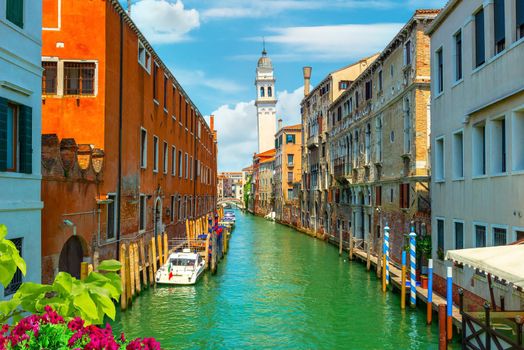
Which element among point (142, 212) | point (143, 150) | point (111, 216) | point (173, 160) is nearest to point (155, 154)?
point (143, 150)

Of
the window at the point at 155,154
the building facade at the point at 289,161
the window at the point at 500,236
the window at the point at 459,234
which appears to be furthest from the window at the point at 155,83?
the building facade at the point at 289,161

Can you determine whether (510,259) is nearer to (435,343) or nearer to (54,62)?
(435,343)

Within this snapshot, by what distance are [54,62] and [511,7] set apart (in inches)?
444

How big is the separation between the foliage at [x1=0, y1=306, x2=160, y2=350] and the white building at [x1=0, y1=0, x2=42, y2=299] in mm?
5570

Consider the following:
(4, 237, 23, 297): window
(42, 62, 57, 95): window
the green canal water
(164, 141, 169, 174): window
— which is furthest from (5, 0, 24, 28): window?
(164, 141, 169, 174): window

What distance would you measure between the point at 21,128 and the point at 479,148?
9.20m

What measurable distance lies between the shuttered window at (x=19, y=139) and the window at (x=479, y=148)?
8.99 metres

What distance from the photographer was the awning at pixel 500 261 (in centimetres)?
647

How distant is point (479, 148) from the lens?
1084 centimetres

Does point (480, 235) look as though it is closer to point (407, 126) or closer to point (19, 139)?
point (407, 126)

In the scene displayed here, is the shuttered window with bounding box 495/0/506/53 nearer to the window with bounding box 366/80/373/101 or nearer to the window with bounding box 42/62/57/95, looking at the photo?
the window with bounding box 42/62/57/95

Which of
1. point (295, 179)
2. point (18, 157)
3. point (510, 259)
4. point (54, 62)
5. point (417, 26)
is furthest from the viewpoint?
point (295, 179)

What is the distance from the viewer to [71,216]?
11164 millimetres

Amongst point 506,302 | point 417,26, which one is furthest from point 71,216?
point 417,26
